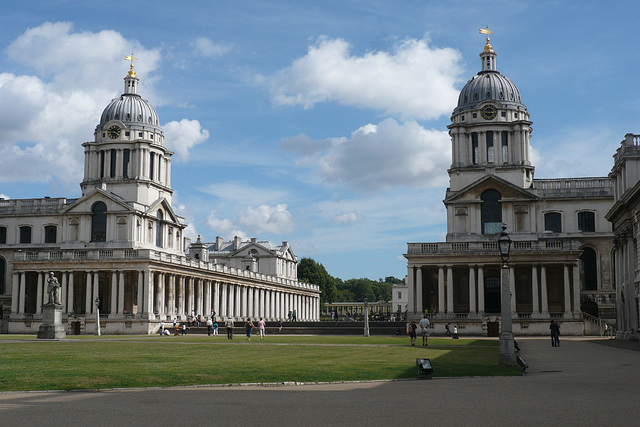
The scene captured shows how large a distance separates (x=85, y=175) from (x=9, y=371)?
81948 mm

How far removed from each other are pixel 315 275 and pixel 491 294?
331 ft

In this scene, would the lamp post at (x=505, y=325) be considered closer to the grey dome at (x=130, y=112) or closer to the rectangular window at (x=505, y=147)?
the rectangular window at (x=505, y=147)

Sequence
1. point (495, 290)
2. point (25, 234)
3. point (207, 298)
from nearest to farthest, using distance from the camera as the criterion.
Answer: point (495, 290)
point (25, 234)
point (207, 298)

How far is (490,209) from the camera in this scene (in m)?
90.6

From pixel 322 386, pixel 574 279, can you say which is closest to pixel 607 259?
pixel 574 279

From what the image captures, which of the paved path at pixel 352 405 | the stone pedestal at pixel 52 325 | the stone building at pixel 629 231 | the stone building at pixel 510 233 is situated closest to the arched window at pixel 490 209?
the stone building at pixel 510 233

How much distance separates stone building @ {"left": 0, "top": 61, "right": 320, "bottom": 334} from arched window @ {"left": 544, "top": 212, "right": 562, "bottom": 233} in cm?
4426

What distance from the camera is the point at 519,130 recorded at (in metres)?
93.8

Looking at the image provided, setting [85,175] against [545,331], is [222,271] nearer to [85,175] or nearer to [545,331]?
[85,175]

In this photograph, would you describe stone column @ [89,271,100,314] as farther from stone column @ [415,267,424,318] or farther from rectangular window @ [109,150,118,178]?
stone column @ [415,267,424,318]

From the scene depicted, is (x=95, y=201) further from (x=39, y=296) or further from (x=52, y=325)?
(x=52, y=325)

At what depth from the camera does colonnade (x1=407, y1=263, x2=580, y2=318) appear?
79.2 m

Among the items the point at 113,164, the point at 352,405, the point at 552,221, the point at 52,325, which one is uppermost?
the point at 113,164

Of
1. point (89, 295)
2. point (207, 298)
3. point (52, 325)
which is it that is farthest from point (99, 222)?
point (52, 325)
